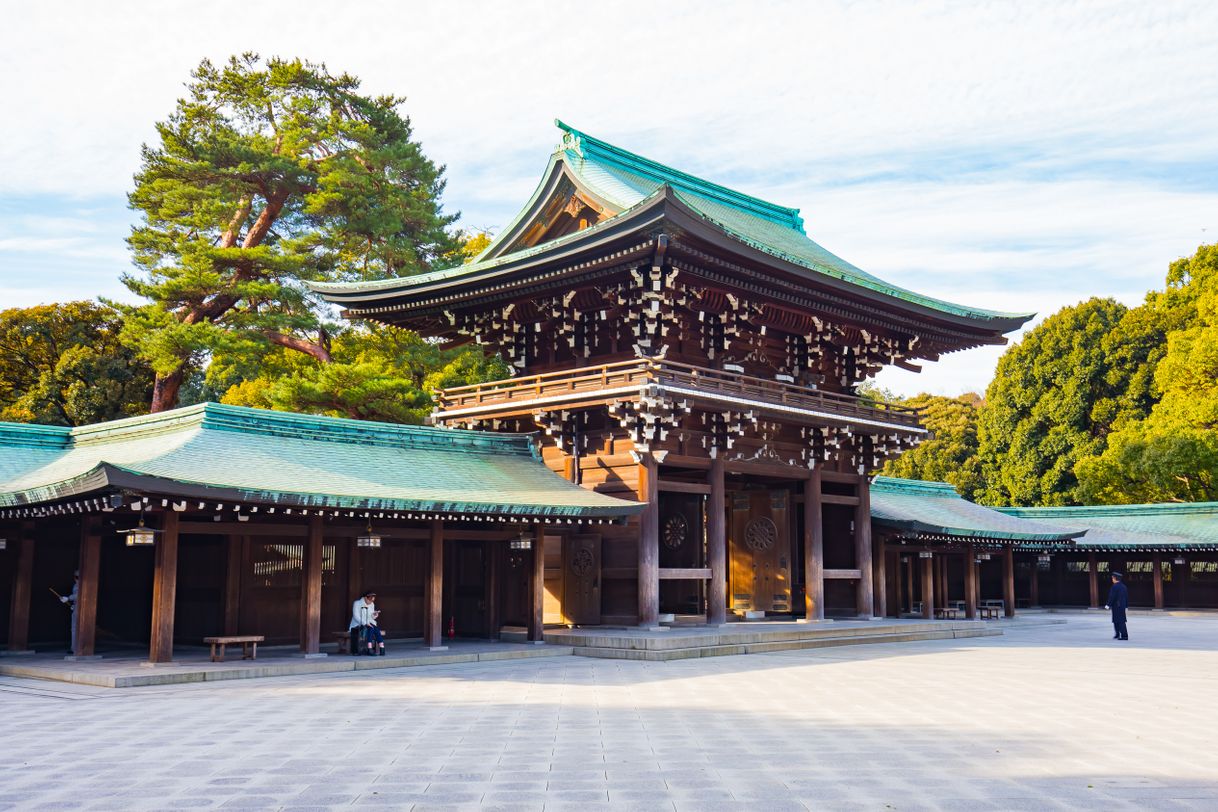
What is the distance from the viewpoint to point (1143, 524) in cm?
4784

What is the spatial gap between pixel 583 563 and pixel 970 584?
17786 millimetres

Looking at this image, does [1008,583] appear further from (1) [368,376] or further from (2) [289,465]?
(2) [289,465]

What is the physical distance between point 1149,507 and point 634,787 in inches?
1823

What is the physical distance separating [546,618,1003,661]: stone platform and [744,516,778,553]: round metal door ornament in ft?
9.15

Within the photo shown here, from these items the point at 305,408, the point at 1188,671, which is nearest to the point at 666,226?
the point at 1188,671

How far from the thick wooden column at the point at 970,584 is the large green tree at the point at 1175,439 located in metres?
20.2

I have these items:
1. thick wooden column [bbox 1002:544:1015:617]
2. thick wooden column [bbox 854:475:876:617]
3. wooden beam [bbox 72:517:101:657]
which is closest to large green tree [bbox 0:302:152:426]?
wooden beam [bbox 72:517:101:657]

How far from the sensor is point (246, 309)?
144 feet

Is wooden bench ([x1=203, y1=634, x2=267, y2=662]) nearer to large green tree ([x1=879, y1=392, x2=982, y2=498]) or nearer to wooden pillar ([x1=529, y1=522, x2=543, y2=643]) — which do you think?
wooden pillar ([x1=529, y1=522, x2=543, y2=643])

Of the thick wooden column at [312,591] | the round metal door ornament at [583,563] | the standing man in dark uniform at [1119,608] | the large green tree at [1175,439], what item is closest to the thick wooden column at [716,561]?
the round metal door ornament at [583,563]

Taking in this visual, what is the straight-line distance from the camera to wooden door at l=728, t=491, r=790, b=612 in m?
31.5

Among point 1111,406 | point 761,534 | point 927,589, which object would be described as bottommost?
point 927,589

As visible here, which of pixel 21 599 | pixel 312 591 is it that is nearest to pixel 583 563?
pixel 312 591

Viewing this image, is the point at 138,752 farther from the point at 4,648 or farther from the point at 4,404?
the point at 4,404
